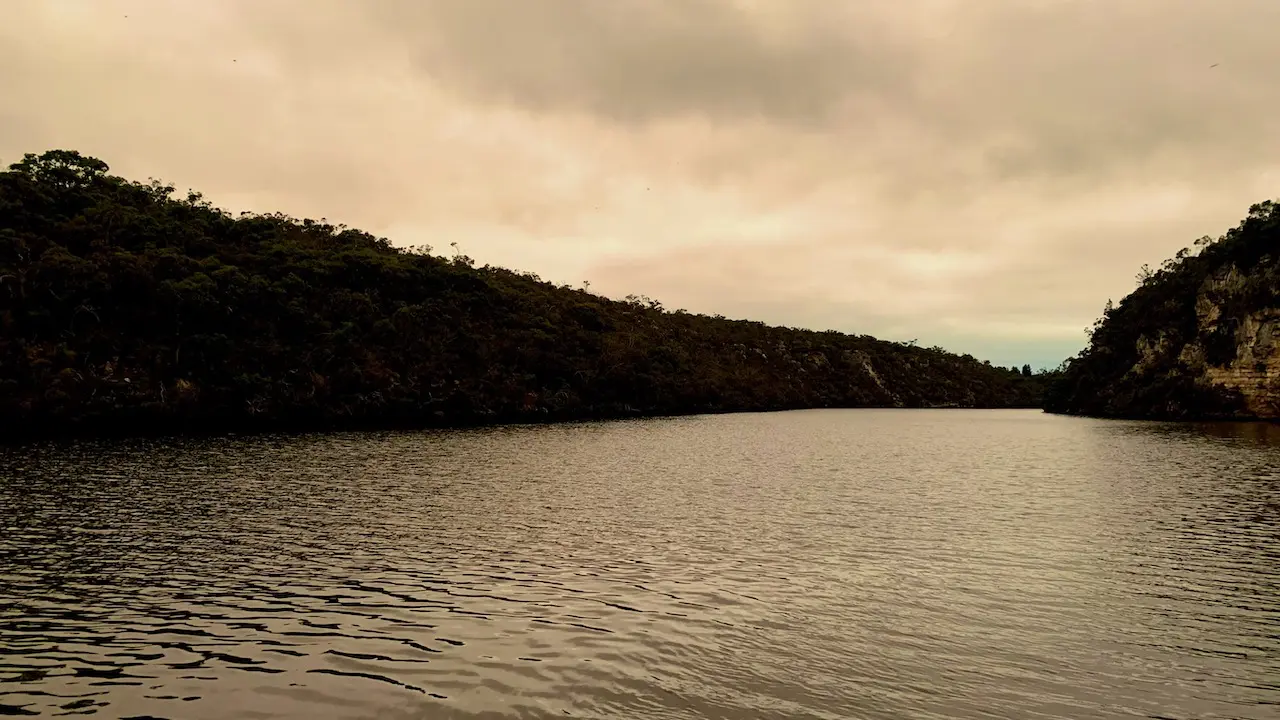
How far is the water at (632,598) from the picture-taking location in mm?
13914

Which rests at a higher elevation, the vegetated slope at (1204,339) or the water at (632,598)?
the vegetated slope at (1204,339)

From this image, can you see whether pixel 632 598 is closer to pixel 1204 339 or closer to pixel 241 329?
pixel 241 329

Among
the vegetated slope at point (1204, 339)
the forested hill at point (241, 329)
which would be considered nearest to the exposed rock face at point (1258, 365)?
the vegetated slope at point (1204, 339)

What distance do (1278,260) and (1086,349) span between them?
227ft

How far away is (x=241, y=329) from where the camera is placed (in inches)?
4262

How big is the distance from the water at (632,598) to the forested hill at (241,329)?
50.2 meters

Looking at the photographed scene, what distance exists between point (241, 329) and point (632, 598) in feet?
356

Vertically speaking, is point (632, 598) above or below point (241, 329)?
below

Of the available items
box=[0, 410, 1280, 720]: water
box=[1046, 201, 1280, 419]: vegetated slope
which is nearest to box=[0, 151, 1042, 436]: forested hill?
box=[0, 410, 1280, 720]: water

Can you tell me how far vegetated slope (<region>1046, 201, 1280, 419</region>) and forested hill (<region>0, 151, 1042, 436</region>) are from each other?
11313 cm

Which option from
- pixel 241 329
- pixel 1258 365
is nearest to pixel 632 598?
pixel 241 329

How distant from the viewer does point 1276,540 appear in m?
29.0

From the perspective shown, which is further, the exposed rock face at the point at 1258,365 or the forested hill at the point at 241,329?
the exposed rock face at the point at 1258,365

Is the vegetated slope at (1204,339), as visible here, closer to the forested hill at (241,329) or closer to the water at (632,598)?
the water at (632,598)
